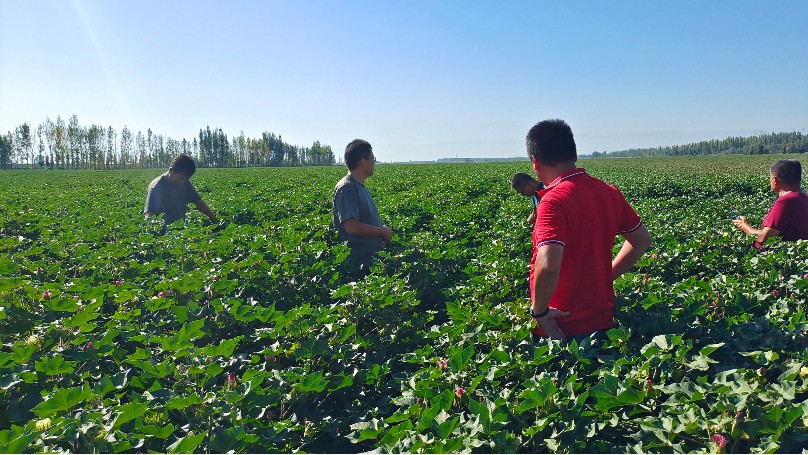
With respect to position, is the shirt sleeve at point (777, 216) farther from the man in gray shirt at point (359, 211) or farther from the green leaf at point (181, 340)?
the green leaf at point (181, 340)

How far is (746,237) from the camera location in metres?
5.58

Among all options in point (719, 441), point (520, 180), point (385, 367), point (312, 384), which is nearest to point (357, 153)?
point (520, 180)

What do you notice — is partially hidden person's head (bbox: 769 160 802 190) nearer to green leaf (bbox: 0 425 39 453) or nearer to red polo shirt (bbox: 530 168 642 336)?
red polo shirt (bbox: 530 168 642 336)

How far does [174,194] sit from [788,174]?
7.52 m

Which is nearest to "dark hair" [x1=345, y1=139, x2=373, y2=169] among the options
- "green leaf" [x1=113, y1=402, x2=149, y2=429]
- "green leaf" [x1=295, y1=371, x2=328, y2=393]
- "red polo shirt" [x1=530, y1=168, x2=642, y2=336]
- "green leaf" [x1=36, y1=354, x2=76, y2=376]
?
"red polo shirt" [x1=530, y1=168, x2=642, y2=336]

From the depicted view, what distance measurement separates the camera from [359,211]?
17.4ft

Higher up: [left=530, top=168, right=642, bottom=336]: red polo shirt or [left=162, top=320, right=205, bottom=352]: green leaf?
[left=530, top=168, right=642, bottom=336]: red polo shirt

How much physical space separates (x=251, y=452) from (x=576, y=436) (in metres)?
1.31

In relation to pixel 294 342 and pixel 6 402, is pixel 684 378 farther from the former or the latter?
pixel 6 402

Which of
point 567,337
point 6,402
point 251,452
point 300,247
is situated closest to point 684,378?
point 567,337

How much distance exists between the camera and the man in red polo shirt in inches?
98.0

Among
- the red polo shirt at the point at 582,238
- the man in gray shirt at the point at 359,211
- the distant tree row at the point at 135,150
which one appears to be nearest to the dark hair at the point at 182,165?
the man in gray shirt at the point at 359,211

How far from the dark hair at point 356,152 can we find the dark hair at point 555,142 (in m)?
2.82

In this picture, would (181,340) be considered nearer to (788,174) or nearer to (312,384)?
(312,384)
